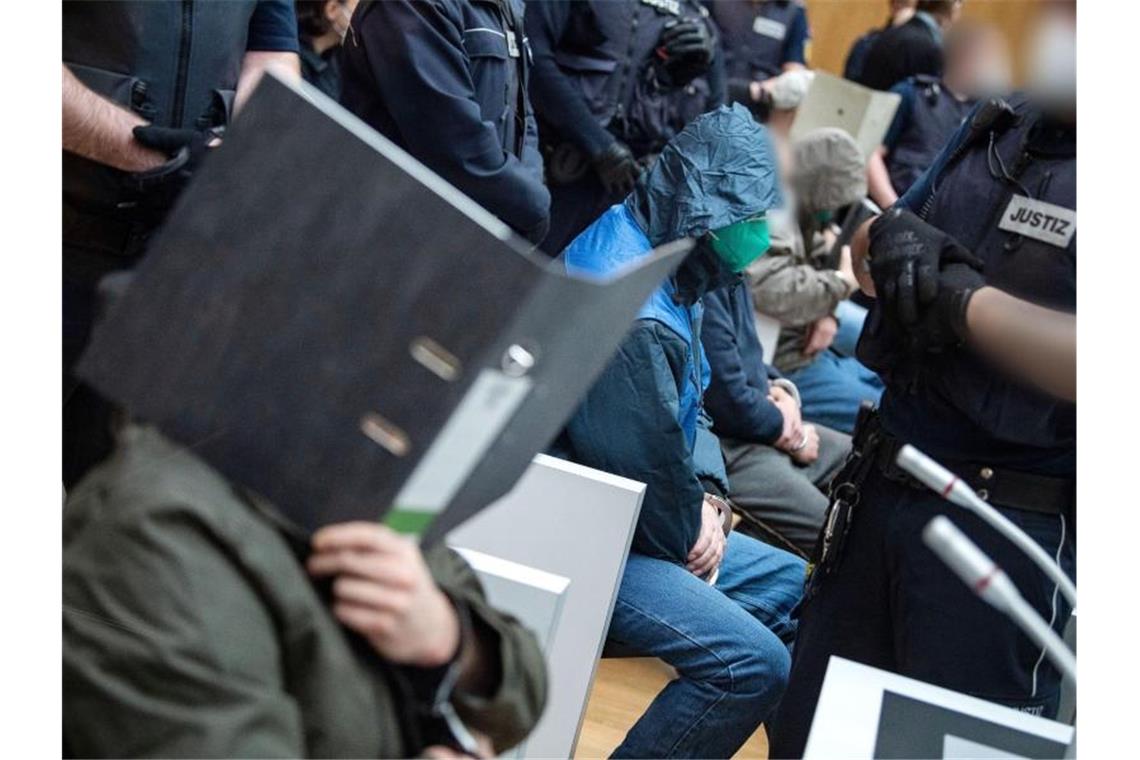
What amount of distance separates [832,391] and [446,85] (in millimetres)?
1388

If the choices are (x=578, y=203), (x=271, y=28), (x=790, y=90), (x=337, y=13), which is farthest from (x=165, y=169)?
(x=790, y=90)

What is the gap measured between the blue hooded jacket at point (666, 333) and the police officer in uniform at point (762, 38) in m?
2.67

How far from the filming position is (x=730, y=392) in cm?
238

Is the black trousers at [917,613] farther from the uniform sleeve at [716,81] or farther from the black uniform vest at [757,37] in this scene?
the black uniform vest at [757,37]

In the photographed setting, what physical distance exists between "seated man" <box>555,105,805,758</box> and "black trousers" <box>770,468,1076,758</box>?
151mm

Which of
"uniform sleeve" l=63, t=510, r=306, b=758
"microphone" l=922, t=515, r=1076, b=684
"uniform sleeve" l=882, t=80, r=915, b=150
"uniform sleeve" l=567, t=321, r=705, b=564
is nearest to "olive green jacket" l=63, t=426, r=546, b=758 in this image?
"uniform sleeve" l=63, t=510, r=306, b=758

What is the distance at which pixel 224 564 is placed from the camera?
79 centimetres

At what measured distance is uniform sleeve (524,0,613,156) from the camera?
9.21ft

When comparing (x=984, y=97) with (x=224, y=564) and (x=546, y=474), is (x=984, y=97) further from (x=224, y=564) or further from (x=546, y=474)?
(x=224, y=564)

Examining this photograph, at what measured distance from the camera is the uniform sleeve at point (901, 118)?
12.5 ft

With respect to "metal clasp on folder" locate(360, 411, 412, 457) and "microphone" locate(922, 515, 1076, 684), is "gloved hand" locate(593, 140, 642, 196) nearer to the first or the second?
"microphone" locate(922, 515, 1076, 684)
